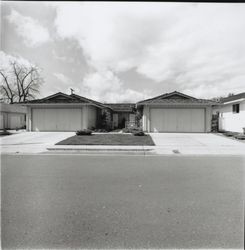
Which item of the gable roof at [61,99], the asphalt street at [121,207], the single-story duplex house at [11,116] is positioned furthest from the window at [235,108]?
the single-story duplex house at [11,116]

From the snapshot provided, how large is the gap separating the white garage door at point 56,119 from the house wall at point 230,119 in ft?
49.7

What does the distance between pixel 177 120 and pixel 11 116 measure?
1952 cm

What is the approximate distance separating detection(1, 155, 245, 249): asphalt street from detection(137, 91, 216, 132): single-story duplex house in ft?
43.0

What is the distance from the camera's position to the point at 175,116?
19.7 m

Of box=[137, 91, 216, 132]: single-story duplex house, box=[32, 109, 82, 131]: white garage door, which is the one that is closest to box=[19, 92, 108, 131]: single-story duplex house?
box=[32, 109, 82, 131]: white garage door

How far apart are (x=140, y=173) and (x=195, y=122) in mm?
14932

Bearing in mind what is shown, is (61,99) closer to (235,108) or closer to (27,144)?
(27,144)

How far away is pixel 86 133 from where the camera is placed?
16.8 metres

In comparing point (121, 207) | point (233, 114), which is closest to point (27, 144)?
point (121, 207)

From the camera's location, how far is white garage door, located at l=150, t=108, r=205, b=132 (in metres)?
19.5

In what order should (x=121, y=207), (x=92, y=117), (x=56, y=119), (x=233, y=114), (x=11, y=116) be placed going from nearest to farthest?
(x=121, y=207)
(x=56, y=119)
(x=233, y=114)
(x=92, y=117)
(x=11, y=116)

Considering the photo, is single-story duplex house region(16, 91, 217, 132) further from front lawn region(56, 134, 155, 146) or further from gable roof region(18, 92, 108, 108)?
front lawn region(56, 134, 155, 146)

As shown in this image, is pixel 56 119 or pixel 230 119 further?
pixel 230 119

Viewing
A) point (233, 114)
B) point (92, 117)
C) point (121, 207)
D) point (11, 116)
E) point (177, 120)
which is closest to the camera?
point (121, 207)
